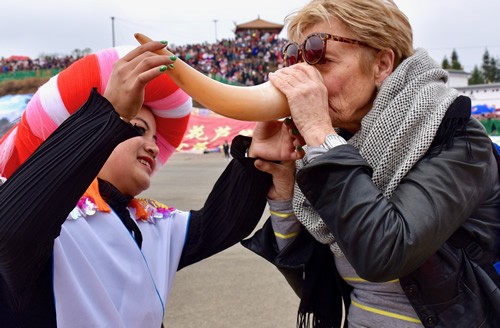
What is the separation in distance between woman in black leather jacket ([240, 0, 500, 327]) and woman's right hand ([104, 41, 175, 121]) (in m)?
0.39

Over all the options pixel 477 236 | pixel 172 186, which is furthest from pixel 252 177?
pixel 172 186

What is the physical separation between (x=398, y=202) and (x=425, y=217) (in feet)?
0.25

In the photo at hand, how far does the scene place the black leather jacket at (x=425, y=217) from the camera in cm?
115

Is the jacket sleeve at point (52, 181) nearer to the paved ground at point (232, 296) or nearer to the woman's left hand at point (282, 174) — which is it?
the woman's left hand at point (282, 174)

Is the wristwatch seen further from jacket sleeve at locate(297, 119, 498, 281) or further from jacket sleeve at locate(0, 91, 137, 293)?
jacket sleeve at locate(0, 91, 137, 293)

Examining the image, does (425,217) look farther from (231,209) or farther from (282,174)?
(231,209)

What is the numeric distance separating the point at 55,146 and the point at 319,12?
885 millimetres

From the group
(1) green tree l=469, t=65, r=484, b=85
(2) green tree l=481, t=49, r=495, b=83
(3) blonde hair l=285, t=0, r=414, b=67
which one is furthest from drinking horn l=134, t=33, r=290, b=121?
(2) green tree l=481, t=49, r=495, b=83

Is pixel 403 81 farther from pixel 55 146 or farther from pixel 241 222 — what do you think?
pixel 55 146

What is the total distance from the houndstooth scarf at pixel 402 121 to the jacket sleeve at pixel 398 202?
0.05 meters

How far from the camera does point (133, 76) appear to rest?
3.96ft

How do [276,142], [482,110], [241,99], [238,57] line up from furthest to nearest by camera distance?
[238,57], [482,110], [276,142], [241,99]

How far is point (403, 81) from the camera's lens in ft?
4.58

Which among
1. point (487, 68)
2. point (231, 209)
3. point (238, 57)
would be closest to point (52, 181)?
point (231, 209)
